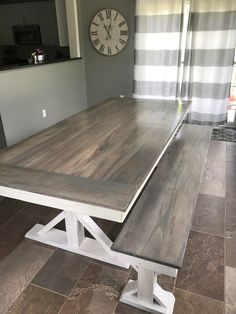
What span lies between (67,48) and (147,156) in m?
3.51

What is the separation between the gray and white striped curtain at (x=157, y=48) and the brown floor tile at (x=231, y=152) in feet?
3.89

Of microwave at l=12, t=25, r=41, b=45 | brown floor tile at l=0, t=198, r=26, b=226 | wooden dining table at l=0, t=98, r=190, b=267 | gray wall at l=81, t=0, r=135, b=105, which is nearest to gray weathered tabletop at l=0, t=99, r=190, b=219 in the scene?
wooden dining table at l=0, t=98, r=190, b=267

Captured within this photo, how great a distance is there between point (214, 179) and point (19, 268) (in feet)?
6.58

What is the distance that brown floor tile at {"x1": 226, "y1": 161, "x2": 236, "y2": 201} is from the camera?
245 cm

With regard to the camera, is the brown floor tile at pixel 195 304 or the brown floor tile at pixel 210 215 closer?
the brown floor tile at pixel 195 304

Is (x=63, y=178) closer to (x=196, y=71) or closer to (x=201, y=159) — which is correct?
(x=201, y=159)

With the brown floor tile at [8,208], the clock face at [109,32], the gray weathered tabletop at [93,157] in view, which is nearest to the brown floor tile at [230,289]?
the gray weathered tabletop at [93,157]

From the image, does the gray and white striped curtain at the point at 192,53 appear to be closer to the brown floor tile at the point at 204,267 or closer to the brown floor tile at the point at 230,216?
the brown floor tile at the point at 230,216

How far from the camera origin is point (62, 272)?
→ 1.68m

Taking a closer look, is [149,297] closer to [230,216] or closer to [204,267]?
[204,267]

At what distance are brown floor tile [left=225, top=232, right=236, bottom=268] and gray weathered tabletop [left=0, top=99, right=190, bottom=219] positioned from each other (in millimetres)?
860

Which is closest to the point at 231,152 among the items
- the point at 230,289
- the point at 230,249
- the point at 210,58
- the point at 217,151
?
the point at 217,151

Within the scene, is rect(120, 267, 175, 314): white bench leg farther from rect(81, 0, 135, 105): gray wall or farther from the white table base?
rect(81, 0, 135, 105): gray wall

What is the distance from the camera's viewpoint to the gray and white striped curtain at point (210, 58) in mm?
3563
